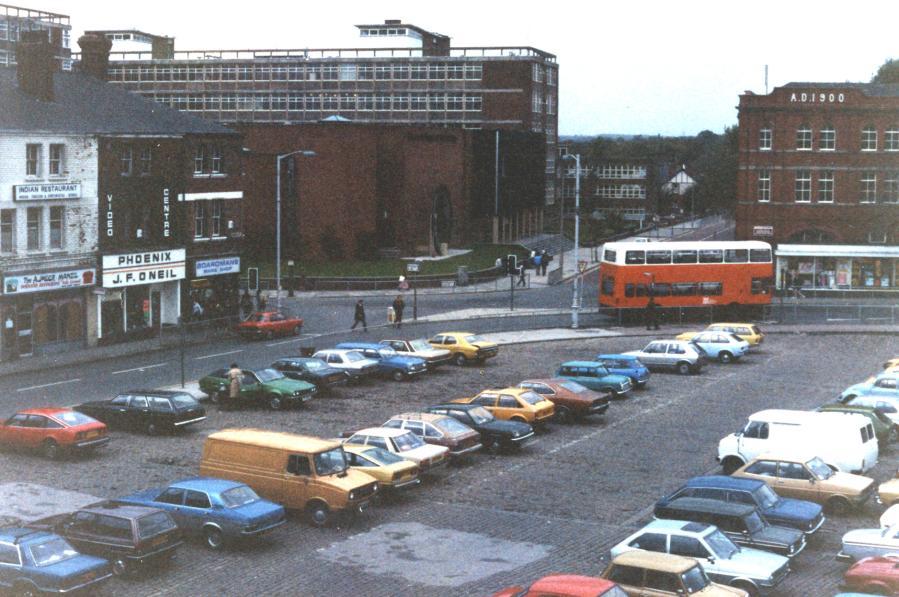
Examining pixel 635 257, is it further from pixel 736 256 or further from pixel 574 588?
pixel 574 588

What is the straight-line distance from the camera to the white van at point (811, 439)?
28359 millimetres

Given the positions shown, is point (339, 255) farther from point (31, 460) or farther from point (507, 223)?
point (31, 460)

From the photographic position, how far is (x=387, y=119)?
123m

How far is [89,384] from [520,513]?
21106 mm

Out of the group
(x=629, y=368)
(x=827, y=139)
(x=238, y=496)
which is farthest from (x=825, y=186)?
(x=238, y=496)

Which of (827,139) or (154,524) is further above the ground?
(827,139)

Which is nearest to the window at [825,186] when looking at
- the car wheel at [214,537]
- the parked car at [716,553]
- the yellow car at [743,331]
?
the yellow car at [743,331]

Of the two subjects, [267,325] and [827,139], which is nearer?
[267,325]

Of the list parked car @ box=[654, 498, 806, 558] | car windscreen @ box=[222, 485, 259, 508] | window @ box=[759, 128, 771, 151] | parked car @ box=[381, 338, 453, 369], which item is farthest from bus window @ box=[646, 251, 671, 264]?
car windscreen @ box=[222, 485, 259, 508]

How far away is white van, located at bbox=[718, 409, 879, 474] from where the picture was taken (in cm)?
2836

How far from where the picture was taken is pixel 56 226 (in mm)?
47750

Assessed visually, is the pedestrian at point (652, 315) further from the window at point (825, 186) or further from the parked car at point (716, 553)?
the parked car at point (716, 553)

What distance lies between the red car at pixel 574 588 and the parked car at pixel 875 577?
4786mm

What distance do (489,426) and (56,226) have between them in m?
25.3
